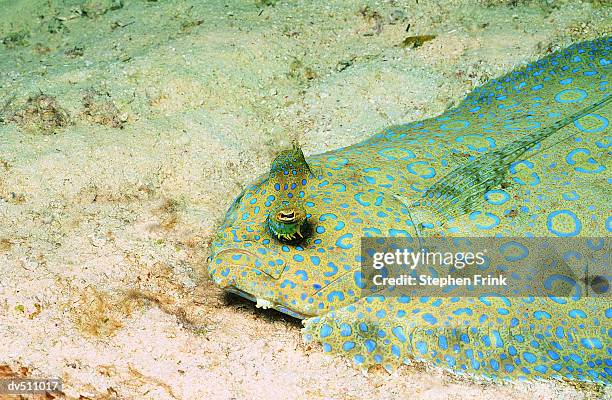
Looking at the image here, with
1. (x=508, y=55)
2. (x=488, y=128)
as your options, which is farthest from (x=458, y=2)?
(x=488, y=128)

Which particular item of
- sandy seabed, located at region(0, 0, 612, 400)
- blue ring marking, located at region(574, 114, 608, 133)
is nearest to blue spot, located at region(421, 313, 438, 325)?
sandy seabed, located at region(0, 0, 612, 400)

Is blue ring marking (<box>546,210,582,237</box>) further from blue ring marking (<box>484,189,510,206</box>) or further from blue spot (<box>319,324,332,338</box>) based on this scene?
blue spot (<box>319,324,332,338</box>)

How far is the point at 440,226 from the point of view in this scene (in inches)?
163

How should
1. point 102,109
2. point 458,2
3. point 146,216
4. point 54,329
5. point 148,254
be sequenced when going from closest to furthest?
1. point 54,329
2. point 148,254
3. point 146,216
4. point 102,109
5. point 458,2

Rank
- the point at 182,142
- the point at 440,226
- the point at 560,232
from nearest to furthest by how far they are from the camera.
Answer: the point at 560,232 → the point at 440,226 → the point at 182,142

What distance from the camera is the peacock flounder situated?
364cm

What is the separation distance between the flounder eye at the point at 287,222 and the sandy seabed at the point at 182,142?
Result: 893 millimetres

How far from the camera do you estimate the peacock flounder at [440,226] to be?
3.64 m

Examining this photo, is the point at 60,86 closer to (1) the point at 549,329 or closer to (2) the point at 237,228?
(2) the point at 237,228

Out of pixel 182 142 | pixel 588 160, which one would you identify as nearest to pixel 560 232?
pixel 588 160

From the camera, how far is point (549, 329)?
3689 mm

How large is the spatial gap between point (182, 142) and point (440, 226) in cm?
352

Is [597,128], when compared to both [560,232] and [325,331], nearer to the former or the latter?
[560,232]

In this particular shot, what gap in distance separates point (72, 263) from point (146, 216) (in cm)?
101
